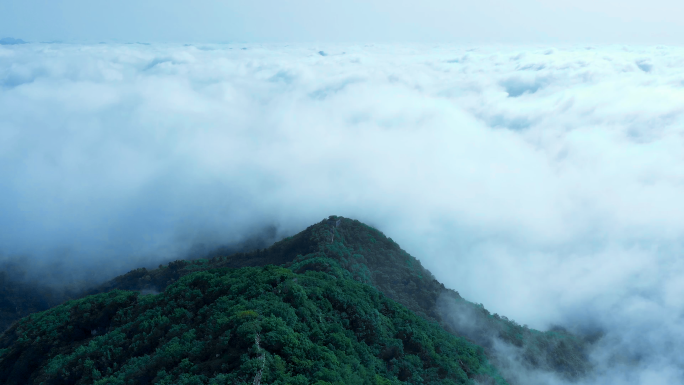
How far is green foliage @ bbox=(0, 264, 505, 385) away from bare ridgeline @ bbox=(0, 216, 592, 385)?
6.03m

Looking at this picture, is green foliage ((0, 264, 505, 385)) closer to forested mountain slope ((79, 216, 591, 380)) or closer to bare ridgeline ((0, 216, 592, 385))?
bare ridgeline ((0, 216, 592, 385))

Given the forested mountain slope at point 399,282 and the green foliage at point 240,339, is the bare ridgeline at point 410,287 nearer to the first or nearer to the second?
the forested mountain slope at point 399,282

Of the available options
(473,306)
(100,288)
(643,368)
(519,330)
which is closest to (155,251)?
(100,288)

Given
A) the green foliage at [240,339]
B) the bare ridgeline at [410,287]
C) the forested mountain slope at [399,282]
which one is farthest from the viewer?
the forested mountain slope at [399,282]

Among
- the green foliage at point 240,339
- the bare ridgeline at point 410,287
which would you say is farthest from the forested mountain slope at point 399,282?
the green foliage at point 240,339

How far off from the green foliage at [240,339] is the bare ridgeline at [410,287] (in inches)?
237

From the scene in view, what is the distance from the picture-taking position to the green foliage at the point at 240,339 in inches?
804

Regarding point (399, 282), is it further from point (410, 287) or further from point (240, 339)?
point (240, 339)

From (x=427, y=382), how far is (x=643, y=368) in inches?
1549

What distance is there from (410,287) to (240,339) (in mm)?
27424

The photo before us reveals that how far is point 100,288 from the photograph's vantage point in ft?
190

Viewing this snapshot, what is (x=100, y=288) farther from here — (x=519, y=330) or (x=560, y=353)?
(x=560, y=353)

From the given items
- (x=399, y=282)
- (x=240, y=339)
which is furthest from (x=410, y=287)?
(x=240, y=339)

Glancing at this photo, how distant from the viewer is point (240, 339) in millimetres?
20781
